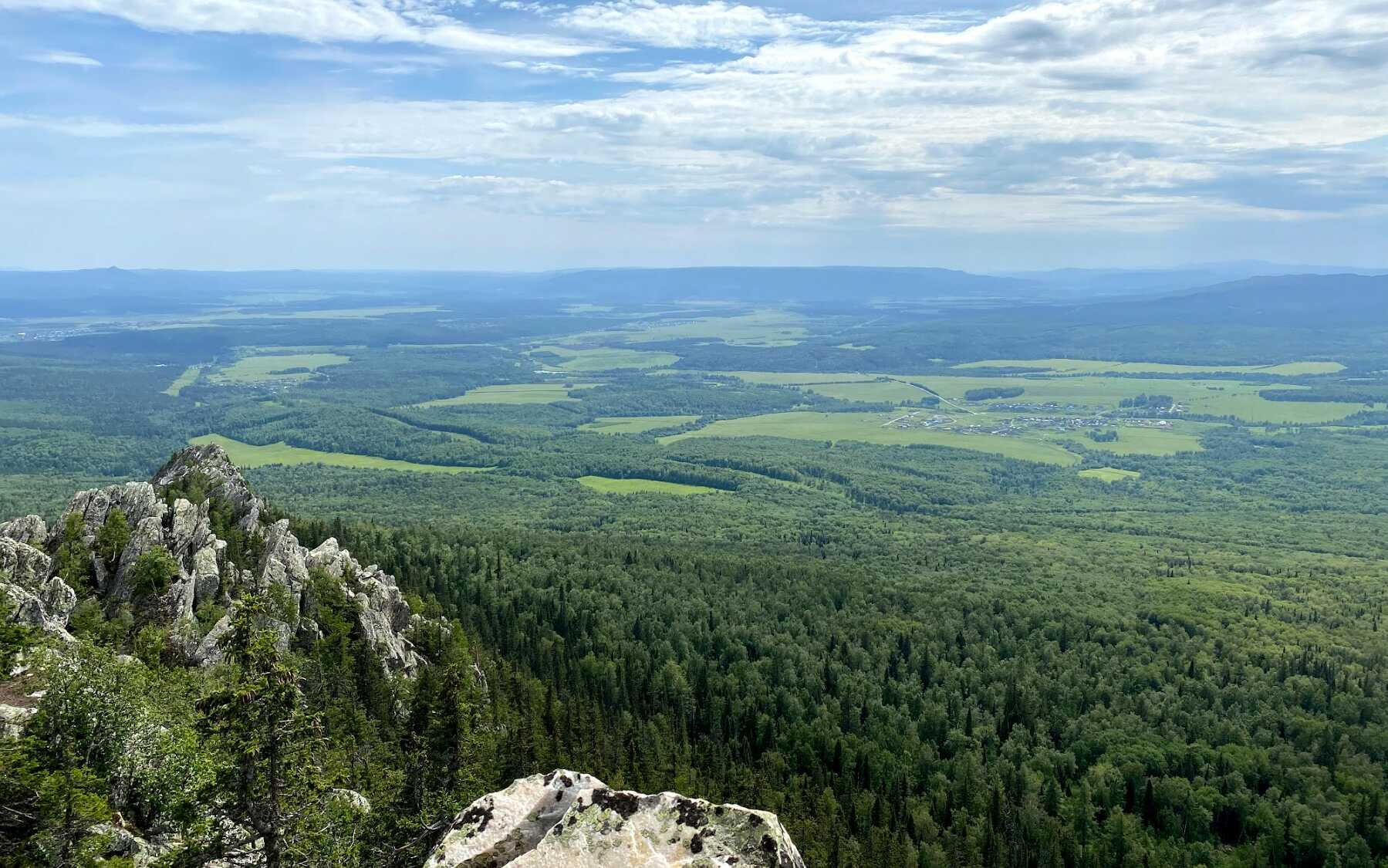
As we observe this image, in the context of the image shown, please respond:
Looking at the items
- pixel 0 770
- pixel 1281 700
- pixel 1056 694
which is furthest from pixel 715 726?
pixel 0 770

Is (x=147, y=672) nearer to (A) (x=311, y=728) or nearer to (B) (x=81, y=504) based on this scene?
(A) (x=311, y=728)

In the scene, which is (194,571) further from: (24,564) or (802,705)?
(802,705)

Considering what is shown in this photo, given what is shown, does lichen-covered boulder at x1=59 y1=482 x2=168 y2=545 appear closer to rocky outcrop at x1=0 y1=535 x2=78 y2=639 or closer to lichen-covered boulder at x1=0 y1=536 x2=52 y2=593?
rocky outcrop at x1=0 y1=535 x2=78 y2=639

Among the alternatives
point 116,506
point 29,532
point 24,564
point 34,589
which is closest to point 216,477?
point 116,506

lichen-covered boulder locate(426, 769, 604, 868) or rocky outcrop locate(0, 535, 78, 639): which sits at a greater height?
lichen-covered boulder locate(426, 769, 604, 868)

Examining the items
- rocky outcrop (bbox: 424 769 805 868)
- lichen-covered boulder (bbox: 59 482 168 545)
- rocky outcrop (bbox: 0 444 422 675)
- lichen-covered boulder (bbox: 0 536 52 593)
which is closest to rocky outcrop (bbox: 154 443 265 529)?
rocky outcrop (bbox: 0 444 422 675)

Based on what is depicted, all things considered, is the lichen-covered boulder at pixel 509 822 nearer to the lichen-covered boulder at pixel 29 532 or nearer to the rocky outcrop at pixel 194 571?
the rocky outcrop at pixel 194 571
